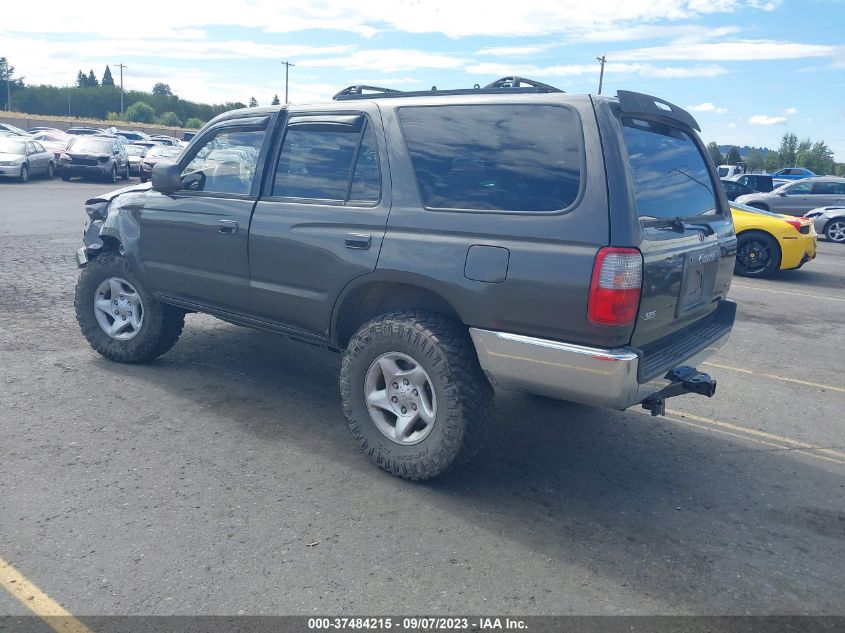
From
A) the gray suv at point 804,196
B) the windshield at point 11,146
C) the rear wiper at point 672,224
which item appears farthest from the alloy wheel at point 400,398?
the windshield at point 11,146

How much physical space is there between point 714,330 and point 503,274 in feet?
5.67

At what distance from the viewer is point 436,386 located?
384cm

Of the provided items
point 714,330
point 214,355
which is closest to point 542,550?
point 714,330

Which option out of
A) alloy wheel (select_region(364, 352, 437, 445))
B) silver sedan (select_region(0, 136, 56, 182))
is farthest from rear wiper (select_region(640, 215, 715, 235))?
silver sedan (select_region(0, 136, 56, 182))

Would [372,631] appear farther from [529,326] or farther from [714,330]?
[714,330]

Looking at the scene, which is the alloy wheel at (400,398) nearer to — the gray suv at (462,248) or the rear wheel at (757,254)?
the gray suv at (462,248)

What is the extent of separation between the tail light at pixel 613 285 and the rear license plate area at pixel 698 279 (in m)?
0.62

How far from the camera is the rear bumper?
343cm

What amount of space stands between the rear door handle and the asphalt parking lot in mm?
1221

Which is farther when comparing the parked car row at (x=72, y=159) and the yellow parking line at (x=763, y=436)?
the parked car row at (x=72, y=159)

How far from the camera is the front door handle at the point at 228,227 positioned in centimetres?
483

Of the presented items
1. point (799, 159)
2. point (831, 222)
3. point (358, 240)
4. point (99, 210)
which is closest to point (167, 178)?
point (99, 210)

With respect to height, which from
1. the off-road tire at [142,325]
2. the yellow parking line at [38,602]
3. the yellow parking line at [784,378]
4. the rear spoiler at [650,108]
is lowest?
the yellow parking line at [38,602]

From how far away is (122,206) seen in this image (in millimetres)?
5648
